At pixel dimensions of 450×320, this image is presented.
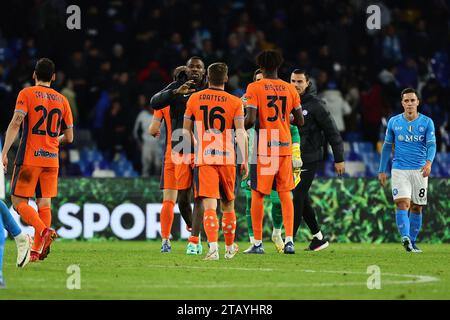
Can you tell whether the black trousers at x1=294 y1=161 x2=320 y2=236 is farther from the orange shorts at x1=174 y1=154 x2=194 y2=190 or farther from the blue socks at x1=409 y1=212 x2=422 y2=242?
the blue socks at x1=409 y1=212 x2=422 y2=242

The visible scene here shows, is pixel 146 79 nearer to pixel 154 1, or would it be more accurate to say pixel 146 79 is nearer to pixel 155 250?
pixel 154 1

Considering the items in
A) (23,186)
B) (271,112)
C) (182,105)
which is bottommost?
(23,186)

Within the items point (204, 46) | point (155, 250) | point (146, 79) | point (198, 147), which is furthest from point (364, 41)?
point (198, 147)

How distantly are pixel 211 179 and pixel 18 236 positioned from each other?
232 cm

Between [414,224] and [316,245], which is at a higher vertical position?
[414,224]

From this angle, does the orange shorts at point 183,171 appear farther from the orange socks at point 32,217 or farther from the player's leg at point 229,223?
the orange socks at point 32,217

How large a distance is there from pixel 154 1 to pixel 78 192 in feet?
23.5

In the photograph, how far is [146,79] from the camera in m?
20.5

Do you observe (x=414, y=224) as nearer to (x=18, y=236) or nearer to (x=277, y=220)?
(x=277, y=220)

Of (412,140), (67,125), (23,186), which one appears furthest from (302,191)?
(23,186)

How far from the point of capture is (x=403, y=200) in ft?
45.8

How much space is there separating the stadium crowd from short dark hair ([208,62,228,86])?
7.52 meters

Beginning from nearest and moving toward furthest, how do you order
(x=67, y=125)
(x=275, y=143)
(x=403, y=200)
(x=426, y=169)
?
(x=67, y=125) < (x=275, y=143) < (x=426, y=169) < (x=403, y=200)

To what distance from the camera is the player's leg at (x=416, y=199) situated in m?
14.1
